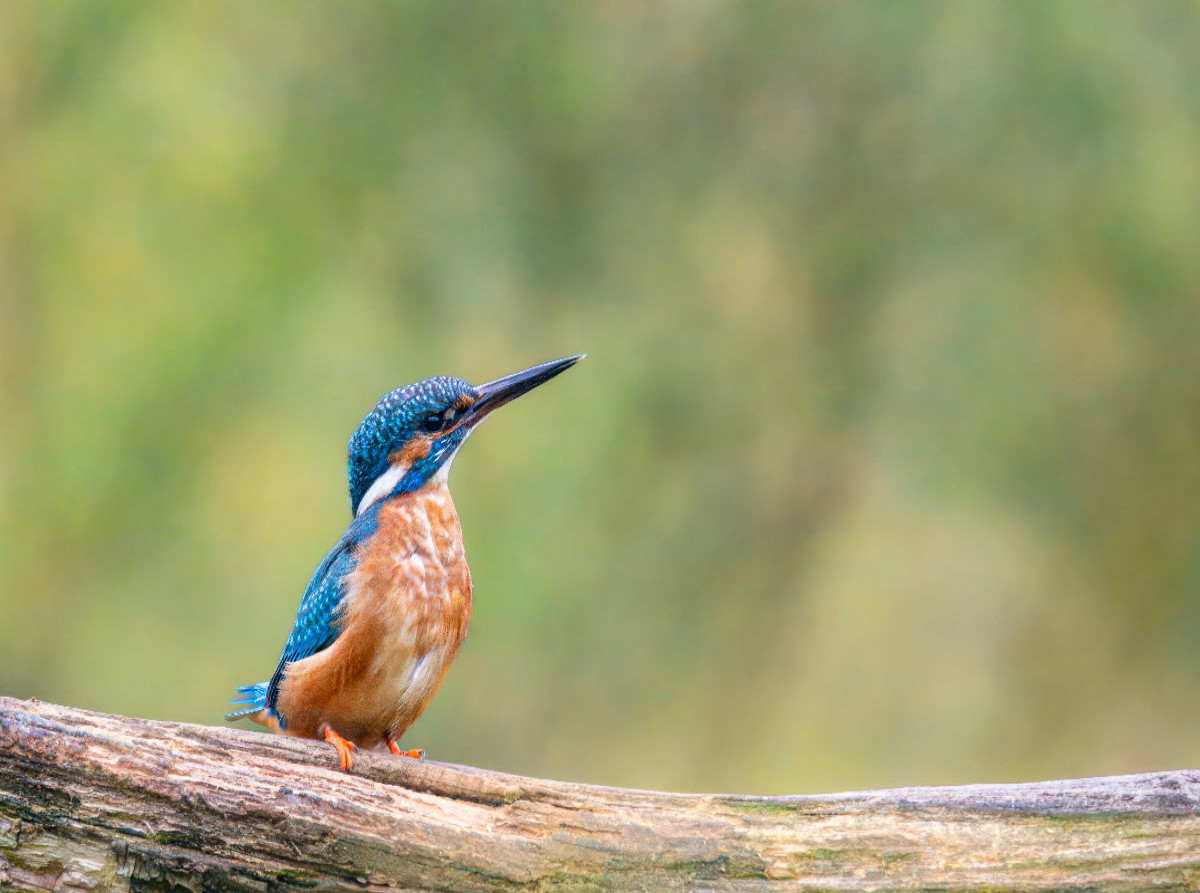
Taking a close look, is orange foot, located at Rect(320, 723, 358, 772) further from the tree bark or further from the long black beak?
the long black beak

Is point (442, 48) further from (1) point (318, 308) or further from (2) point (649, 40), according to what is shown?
(1) point (318, 308)

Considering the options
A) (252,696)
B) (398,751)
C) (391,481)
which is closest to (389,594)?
(391,481)

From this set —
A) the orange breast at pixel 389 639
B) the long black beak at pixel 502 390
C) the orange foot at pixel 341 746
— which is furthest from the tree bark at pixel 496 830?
the long black beak at pixel 502 390

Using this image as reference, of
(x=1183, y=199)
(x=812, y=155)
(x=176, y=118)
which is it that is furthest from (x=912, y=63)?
(x=176, y=118)

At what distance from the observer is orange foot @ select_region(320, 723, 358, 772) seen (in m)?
2.22

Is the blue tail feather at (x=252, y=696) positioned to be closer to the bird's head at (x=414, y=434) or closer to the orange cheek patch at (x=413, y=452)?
the bird's head at (x=414, y=434)

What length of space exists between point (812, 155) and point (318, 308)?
2.96 m

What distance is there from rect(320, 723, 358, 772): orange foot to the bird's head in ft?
1.72

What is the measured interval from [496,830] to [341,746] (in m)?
0.42

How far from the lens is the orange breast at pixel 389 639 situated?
2293 millimetres

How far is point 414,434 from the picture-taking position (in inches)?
98.1

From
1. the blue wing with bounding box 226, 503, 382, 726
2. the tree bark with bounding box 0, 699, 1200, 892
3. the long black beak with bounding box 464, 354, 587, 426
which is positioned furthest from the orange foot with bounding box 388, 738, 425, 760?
the long black beak with bounding box 464, 354, 587, 426

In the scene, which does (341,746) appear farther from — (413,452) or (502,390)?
(502,390)

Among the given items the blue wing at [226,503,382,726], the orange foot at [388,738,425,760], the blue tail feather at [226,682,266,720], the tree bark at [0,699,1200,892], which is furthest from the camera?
the blue tail feather at [226,682,266,720]
